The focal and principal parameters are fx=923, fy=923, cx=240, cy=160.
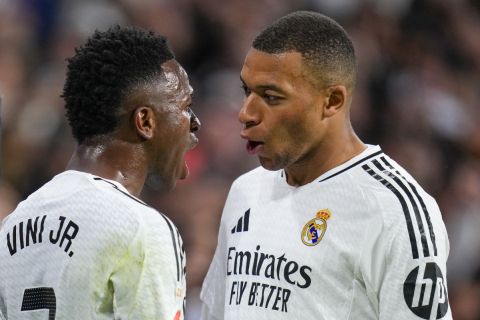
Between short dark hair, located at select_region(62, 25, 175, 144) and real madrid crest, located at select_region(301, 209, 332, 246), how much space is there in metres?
0.78

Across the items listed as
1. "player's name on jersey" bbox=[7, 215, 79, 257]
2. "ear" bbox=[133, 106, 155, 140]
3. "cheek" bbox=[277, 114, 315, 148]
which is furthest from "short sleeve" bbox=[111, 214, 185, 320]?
"cheek" bbox=[277, 114, 315, 148]

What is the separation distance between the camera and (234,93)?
6.49m

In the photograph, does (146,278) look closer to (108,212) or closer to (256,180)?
(108,212)

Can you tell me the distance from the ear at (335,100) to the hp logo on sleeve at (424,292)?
65 cm

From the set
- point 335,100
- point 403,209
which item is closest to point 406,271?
point 403,209

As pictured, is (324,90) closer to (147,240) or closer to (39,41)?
(147,240)

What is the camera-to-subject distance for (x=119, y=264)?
2602 mm

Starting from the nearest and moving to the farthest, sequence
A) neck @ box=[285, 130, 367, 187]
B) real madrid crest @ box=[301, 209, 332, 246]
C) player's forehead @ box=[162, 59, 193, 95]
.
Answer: player's forehead @ box=[162, 59, 193, 95] < real madrid crest @ box=[301, 209, 332, 246] < neck @ box=[285, 130, 367, 187]

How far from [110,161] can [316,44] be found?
876 mm

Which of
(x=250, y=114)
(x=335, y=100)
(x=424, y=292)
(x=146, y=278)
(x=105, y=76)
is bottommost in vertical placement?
(x=146, y=278)

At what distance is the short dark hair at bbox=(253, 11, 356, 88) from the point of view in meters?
3.20

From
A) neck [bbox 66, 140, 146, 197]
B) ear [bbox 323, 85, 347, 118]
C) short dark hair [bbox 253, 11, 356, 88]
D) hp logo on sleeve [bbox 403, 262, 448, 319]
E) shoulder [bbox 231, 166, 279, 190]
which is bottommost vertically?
hp logo on sleeve [bbox 403, 262, 448, 319]

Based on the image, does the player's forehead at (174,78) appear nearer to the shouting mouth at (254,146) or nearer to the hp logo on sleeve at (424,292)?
the shouting mouth at (254,146)

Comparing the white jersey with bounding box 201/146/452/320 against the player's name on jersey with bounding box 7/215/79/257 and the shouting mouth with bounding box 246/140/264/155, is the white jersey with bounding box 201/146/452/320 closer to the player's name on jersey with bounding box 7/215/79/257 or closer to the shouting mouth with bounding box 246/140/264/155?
the shouting mouth with bounding box 246/140/264/155
